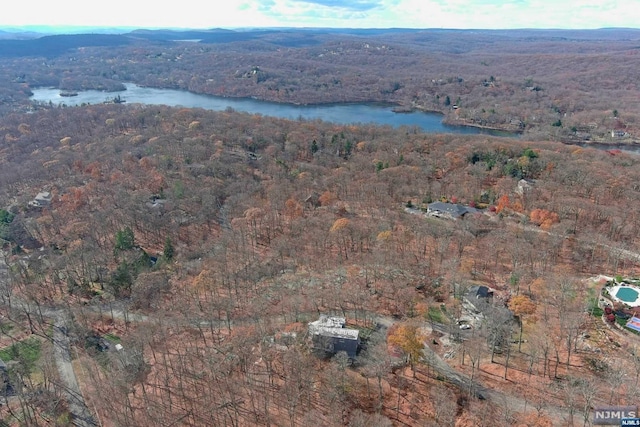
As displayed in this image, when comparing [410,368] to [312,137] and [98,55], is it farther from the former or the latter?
[98,55]

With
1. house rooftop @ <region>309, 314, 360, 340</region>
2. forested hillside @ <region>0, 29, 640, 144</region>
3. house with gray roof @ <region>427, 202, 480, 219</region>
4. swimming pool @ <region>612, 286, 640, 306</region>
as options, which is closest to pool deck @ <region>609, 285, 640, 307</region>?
swimming pool @ <region>612, 286, 640, 306</region>

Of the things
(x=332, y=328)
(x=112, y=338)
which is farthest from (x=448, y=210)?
(x=112, y=338)

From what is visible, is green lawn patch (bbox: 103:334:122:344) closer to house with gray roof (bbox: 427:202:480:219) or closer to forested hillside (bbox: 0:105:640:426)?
forested hillside (bbox: 0:105:640:426)

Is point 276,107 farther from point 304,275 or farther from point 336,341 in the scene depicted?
point 336,341

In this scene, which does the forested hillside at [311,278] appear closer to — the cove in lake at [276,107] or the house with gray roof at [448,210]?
the house with gray roof at [448,210]

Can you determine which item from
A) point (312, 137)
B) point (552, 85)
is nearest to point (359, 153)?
point (312, 137)

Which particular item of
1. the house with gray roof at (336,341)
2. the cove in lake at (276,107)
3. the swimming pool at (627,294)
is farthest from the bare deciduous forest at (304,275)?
the cove in lake at (276,107)
